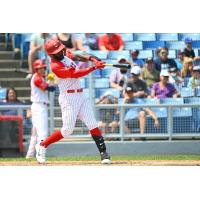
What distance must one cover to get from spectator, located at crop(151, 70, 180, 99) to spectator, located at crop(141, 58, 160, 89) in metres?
0.21

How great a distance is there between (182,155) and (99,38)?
3.74 metres

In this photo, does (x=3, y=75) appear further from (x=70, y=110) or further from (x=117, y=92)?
(x=70, y=110)

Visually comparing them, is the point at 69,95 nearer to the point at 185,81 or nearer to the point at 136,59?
the point at 185,81

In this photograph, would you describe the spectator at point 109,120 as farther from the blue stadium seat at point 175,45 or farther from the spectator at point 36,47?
the blue stadium seat at point 175,45

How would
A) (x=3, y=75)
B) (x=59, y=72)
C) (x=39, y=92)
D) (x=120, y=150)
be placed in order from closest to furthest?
1. (x=59, y=72)
2. (x=39, y=92)
3. (x=120, y=150)
4. (x=3, y=75)

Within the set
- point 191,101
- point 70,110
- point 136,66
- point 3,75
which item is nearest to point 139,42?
point 136,66

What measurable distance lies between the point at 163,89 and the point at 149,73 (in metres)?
0.62

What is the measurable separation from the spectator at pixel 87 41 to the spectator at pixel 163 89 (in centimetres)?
175

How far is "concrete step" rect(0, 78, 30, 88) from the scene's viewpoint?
1834cm

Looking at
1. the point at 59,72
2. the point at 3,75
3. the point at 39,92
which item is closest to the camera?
the point at 59,72

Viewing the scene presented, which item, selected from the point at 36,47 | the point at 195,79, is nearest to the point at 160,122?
the point at 195,79

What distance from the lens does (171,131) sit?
1631 cm

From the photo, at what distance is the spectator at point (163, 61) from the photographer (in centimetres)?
1784

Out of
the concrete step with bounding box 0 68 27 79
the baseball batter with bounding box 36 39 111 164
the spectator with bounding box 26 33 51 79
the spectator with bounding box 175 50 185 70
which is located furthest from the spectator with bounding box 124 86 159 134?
the baseball batter with bounding box 36 39 111 164
